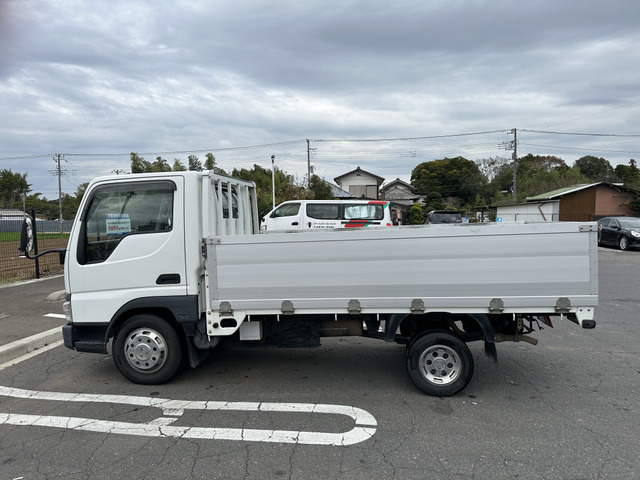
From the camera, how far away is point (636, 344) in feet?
19.5

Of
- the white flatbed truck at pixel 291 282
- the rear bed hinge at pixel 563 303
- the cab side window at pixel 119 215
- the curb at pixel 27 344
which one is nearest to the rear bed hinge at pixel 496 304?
the white flatbed truck at pixel 291 282

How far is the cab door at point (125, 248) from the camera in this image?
437 centimetres

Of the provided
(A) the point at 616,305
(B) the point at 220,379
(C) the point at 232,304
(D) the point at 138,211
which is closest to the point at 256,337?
(C) the point at 232,304

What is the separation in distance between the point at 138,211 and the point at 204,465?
2553 millimetres

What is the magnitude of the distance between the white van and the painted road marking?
36.8 feet

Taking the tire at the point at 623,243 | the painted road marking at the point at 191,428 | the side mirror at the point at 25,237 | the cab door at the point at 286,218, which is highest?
the cab door at the point at 286,218

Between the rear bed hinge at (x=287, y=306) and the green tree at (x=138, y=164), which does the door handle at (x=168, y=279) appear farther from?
the green tree at (x=138, y=164)

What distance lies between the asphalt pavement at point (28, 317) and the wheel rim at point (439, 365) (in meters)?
5.27

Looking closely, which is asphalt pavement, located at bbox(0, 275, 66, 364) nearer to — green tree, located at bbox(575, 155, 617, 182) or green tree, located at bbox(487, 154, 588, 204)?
green tree, located at bbox(487, 154, 588, 204)

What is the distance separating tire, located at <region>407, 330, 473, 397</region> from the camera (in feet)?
13.8

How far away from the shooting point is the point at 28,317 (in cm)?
755

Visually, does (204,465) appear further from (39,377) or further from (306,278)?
(39,377)

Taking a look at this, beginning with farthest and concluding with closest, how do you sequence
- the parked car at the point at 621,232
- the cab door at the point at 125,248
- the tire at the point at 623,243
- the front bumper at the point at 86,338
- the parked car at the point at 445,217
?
the parked car at the point at 445,217 < the tire at the point at 623,243 < the parked car at the point at 621,232 < the front bumper at the point at 86,338 < the cab door at the point at 125,248

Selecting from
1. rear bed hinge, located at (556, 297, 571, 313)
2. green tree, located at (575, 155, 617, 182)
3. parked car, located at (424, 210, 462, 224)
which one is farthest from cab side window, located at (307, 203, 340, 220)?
green tree, located at (575, 155, 617, 182)
